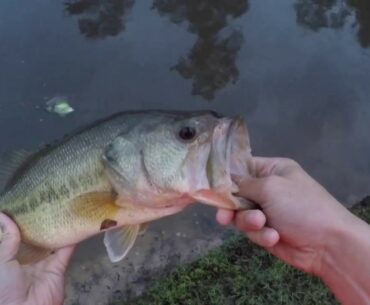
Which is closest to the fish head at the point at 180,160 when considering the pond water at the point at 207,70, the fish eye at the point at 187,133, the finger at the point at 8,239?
the fish eye at the point at 187,133

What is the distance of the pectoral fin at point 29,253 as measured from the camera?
2984 millimetres

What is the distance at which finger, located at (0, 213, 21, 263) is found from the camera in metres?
2.89

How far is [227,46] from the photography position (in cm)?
618

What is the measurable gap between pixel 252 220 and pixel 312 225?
0.28 metres

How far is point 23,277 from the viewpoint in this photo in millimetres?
2938

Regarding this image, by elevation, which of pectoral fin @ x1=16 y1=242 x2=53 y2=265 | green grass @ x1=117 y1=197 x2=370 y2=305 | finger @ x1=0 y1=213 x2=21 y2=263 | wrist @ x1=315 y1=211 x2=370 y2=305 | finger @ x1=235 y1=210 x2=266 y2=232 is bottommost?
green grass @ x1=117 y1=197 x2=370 y2=305

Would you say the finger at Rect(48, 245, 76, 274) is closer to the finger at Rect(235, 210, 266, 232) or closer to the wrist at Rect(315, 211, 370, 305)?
the finger at Rect(235, 210, 266, 232)

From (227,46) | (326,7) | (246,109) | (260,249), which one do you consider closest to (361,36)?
(326,7)

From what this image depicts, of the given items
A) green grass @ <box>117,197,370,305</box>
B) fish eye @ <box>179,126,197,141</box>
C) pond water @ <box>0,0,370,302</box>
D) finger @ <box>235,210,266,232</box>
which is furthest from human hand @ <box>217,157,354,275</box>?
pond water @ <box>0,0,370,302</box>

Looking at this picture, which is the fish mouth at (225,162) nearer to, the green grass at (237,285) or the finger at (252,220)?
the finger at (252,220)

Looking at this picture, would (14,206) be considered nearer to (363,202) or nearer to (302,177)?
(302,177)

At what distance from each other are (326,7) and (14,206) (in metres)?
5.04

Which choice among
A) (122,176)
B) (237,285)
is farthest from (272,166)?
(237,285)

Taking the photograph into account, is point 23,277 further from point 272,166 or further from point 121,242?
point 272,166
